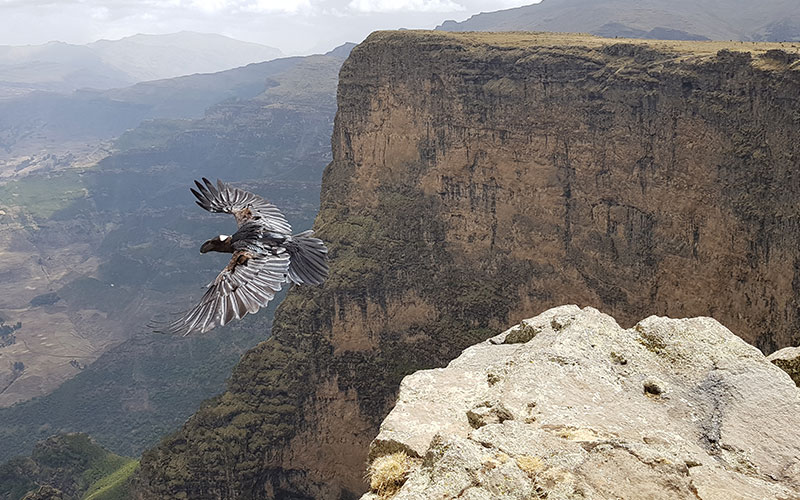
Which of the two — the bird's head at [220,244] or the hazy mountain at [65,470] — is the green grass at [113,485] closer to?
the hazy mountain at [65,470]

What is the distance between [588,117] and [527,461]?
24.4 m

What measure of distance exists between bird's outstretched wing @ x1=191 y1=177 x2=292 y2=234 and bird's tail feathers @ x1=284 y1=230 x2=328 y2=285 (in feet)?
2.06

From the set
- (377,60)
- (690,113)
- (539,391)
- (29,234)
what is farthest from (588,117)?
(29,234)

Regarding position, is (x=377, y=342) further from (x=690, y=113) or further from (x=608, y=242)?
(x=690, y=113)

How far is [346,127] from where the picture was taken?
3634 cm

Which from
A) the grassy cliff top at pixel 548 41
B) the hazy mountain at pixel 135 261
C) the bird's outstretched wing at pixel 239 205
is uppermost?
the grassy cliff top at pixel 548 41

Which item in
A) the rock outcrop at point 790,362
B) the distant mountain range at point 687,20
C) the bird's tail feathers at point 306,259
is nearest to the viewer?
the bird's tail feathers at point 306,259

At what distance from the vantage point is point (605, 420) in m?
7.11

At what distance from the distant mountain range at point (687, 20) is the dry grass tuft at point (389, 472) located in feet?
389

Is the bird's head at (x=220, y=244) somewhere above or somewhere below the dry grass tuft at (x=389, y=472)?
above

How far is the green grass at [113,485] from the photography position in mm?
32531

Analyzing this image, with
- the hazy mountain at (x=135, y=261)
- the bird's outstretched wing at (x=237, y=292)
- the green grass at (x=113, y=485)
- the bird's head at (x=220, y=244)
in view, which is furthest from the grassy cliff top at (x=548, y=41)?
the hazy mountain at (x=135, y=261)

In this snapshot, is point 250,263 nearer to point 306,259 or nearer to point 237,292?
point 237,292

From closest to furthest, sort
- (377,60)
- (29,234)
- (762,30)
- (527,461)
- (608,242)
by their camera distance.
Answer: (527,461) → (608,242) → (377,60) → (762,30) → (29,234)
